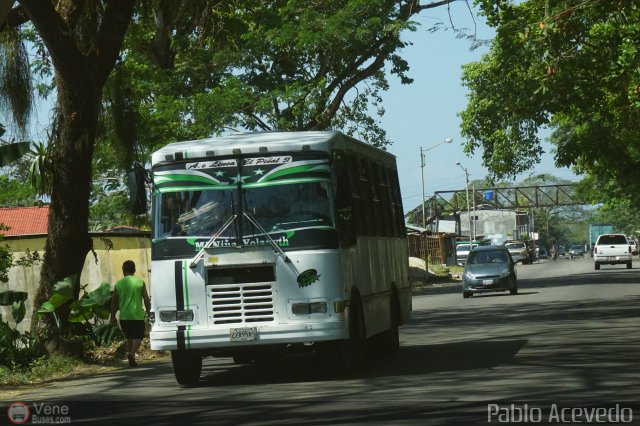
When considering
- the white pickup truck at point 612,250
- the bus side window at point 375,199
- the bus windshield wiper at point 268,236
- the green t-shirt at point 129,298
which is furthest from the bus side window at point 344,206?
the white pickup truck at point 612,250

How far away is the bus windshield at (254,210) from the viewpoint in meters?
14.9

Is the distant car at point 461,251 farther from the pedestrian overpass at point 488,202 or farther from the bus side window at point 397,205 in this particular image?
the bus side window at point 397,205

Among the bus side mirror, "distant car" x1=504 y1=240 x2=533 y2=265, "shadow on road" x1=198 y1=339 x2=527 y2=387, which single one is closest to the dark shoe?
"shadow on road" x1=198 y1=339 x2=527 y2=387

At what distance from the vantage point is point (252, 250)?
1483cm

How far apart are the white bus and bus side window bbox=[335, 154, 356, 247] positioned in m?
0.03

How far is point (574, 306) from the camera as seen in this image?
30656 mm

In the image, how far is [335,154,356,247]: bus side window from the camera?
49.4 feet

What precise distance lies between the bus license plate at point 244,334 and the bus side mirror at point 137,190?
2.10 m

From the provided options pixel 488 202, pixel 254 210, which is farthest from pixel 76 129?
pixel 488 202

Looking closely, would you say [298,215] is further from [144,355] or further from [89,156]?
[144,355]

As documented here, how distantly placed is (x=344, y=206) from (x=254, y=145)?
1345mm

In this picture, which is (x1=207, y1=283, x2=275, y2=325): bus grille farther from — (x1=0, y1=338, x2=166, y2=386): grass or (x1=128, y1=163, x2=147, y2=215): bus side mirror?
(x1=0, y1=338, x2=166, y2=386): grass

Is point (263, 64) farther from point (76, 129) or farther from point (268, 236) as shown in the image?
point (268, 236)

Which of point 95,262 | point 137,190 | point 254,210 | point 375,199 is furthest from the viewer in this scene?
point 95,262
